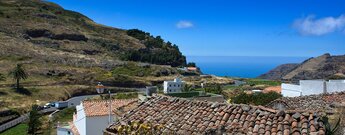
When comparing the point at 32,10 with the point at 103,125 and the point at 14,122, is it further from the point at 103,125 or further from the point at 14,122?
the point at 103,125

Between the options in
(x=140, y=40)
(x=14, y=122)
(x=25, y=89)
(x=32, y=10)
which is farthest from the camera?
(x=140, y=40)

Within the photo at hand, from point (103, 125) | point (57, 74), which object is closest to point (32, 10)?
point (57, 74)

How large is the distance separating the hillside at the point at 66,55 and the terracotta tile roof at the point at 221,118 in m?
52.3

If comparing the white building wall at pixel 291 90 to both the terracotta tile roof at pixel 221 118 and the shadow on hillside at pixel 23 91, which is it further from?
the shadow on hillside at pixel 23 91

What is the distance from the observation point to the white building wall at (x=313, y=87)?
102ft

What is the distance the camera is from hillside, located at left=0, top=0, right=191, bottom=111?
74.8m

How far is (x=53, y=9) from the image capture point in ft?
564

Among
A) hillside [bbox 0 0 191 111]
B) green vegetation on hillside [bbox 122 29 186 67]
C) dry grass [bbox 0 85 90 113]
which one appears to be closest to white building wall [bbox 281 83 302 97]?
dry grass [bbox 0 85 90 113]

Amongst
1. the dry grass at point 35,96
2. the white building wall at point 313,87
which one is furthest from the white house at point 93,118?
the dry grass at point 35,96

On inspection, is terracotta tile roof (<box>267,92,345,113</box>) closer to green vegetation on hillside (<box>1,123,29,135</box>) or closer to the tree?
the tree

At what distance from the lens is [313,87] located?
1278 inches

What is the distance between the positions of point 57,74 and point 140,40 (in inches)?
3335

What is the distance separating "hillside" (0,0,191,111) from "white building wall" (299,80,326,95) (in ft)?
147

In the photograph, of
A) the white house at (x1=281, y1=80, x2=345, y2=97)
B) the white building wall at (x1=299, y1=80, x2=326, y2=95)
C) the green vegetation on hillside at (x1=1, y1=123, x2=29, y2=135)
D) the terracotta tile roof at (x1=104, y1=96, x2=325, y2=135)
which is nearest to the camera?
the terracotta tile roof at (x1=104, y1=96, x2=325, y2=135)
